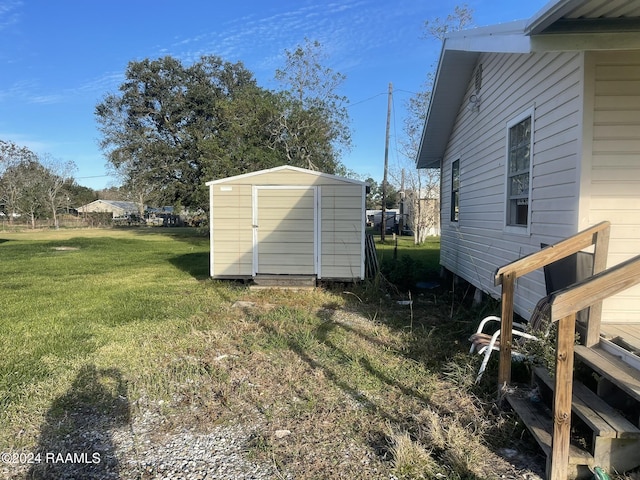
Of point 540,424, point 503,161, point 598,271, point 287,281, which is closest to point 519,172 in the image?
point 503,161

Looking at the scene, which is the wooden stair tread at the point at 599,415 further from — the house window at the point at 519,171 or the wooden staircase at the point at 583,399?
the house window at the point at 519,171

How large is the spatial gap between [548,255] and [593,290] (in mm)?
1037

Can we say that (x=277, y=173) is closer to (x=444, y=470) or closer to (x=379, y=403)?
(x=379, y=403)

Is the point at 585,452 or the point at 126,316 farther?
the point at 126,316

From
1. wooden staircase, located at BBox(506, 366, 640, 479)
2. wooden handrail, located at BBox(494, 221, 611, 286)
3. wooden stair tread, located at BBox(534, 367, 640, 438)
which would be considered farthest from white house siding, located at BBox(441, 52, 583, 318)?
wooden staircase, located at BBox(506, 366, 640, 479)

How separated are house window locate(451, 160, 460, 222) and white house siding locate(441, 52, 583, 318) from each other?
0.29 meters

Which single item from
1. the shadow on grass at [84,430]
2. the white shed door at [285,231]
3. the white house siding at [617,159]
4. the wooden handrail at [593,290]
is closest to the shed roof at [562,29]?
the white house siding at [617,159]

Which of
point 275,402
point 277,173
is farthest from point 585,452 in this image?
point 277,173

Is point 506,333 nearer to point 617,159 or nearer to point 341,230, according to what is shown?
point 617,159

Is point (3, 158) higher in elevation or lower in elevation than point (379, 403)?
higher

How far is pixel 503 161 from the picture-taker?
5172mm

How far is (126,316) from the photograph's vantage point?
5625 mm

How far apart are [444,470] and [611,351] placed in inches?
55.0

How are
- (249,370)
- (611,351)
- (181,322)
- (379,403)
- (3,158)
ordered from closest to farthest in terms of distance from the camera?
(611,351) → (379,403) → (249,370) → (181,322) → (3,158)
